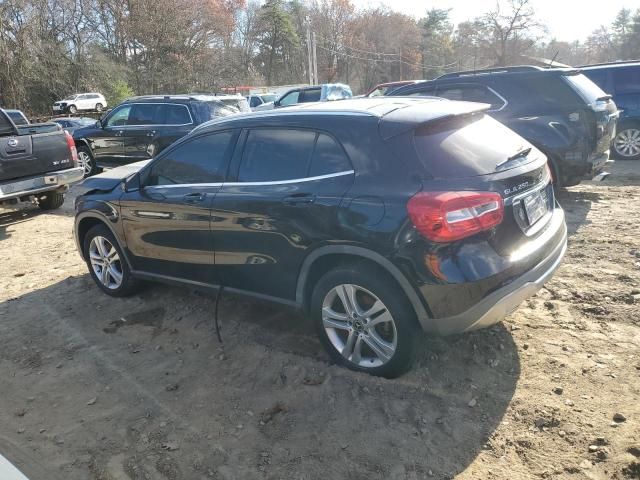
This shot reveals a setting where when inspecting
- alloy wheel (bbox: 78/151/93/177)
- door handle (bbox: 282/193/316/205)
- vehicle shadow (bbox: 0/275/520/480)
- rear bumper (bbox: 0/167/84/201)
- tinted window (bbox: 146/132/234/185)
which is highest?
tinted window (bbox: 146/132/234/185)

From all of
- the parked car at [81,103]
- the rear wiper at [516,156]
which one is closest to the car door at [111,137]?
the rear wiper at [516,156]

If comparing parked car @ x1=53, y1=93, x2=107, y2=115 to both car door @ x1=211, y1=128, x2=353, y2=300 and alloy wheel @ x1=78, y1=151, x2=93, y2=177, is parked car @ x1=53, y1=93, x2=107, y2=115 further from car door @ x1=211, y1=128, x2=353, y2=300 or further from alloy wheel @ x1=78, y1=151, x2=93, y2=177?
car door @ x1=211, y1=128, x2=353, y2=300

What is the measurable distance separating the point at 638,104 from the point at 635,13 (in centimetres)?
6516

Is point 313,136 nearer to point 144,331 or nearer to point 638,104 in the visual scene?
point 144,331

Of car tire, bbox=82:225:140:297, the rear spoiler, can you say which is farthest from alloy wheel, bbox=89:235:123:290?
the rear spoiler

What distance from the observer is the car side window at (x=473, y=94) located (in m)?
7.33

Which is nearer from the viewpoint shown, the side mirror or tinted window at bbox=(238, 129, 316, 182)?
tinted window at bbox=(238, 129, 316, 182)

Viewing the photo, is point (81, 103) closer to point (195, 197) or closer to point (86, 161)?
point (86, 161)

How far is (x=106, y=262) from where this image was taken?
5.06 m

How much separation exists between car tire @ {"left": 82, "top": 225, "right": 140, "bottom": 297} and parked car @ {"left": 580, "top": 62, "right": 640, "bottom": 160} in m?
9.54

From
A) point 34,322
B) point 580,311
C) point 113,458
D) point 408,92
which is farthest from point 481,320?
point 408,92

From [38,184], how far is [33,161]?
0.35 meters

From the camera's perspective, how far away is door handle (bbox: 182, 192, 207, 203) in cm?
402

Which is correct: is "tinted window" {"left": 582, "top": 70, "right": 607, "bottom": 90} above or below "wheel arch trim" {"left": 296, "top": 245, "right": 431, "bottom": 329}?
above
